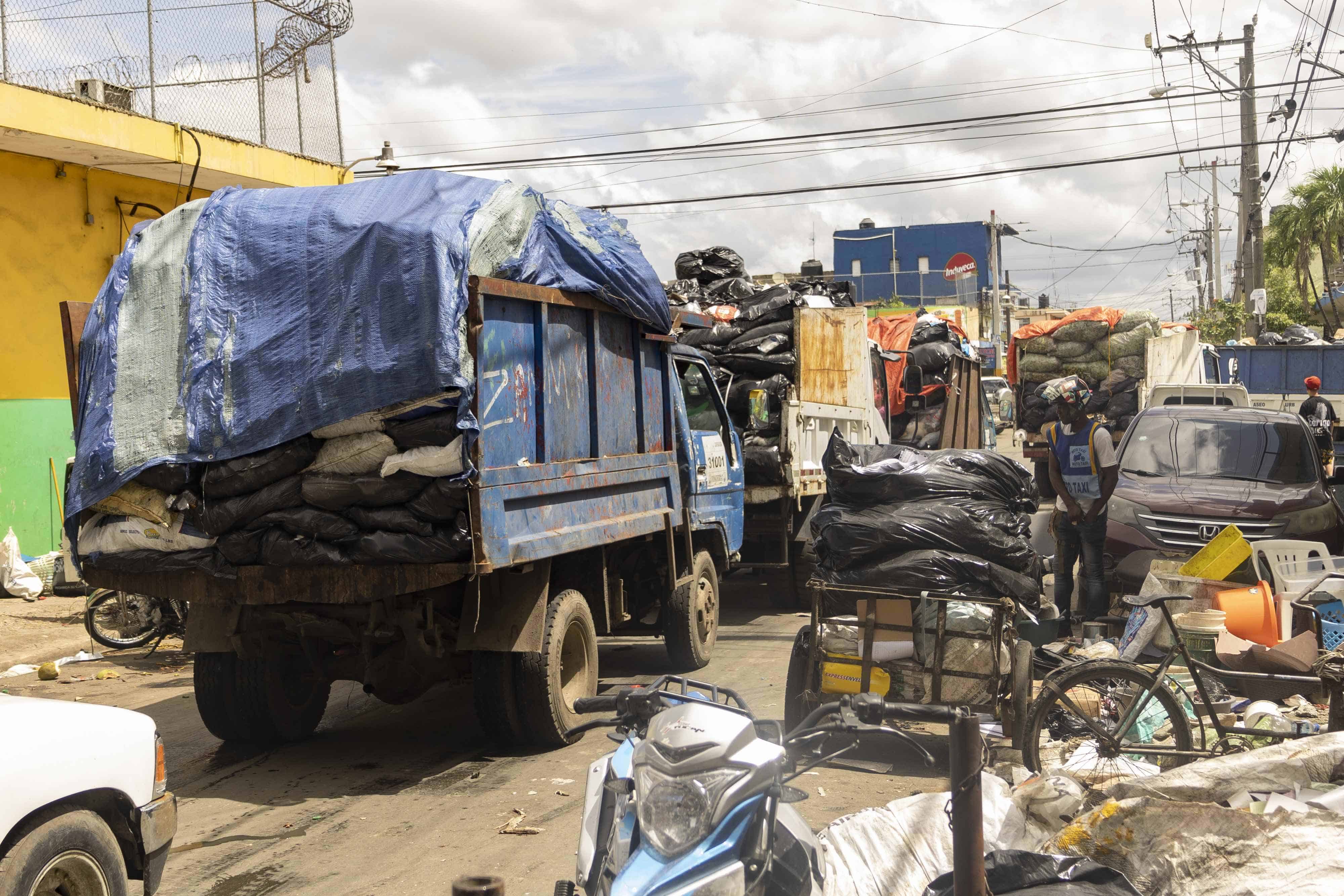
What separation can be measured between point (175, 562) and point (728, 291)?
25.7ft

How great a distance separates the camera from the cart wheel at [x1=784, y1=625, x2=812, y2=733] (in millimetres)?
5973

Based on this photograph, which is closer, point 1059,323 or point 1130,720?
point 1130,720

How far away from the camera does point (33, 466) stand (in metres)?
12.5

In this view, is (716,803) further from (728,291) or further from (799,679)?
(728,291)

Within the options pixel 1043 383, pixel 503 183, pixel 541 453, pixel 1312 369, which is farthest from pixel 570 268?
pixel 1312 369

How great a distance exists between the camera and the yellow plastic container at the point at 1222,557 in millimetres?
6805

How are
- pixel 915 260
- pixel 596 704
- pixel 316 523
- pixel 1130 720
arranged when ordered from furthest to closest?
pixel 915 260
pixel 316 523
pixel 1130 720
pixel 596 704

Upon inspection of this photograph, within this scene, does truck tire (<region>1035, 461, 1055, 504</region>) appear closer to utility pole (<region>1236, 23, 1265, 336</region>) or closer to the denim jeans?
the denim jeans

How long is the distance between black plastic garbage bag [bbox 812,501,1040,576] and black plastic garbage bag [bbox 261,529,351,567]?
2433 mm

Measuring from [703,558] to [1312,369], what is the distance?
50.1 ft

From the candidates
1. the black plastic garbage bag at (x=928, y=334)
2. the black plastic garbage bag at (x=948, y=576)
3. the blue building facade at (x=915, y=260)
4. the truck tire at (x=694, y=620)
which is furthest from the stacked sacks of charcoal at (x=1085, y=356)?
the blue building facade at (x=915, y=260)

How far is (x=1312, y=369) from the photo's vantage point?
19.7 meters

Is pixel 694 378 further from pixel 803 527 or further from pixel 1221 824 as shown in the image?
pixel 1221 824

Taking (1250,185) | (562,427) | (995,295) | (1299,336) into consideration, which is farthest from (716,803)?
(995,295)
